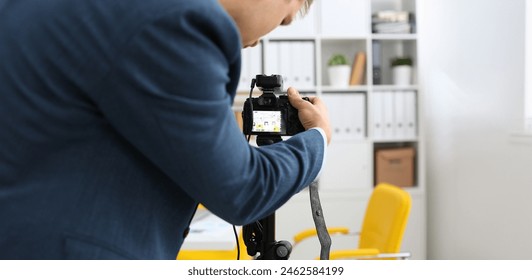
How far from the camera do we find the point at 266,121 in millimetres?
1041

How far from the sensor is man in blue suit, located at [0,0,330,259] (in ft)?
1.94

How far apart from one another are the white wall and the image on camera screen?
207 cm

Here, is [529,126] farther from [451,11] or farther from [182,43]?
[182,43]

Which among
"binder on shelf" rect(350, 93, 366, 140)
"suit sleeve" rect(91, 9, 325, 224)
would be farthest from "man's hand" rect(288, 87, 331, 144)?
"binder on shelf" rect(350, 93, 366, 140)

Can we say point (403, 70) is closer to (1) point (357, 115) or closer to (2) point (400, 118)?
(2) point (400, 118)

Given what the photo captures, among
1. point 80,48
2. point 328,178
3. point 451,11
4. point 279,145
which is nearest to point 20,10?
point 80,48

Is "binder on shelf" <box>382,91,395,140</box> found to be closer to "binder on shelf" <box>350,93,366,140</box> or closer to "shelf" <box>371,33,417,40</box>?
"binder on shelf" <box>350,93,366,140</box>

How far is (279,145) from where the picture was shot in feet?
2.47

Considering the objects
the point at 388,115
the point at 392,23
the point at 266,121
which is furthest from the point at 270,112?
the point at 392,23

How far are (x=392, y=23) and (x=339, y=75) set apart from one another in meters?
0.50

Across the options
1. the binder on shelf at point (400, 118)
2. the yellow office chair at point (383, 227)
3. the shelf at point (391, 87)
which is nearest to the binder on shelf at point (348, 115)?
the shelf at point (391, 87)

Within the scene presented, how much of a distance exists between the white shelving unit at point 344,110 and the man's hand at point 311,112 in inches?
100

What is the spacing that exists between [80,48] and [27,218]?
0.69 feet
